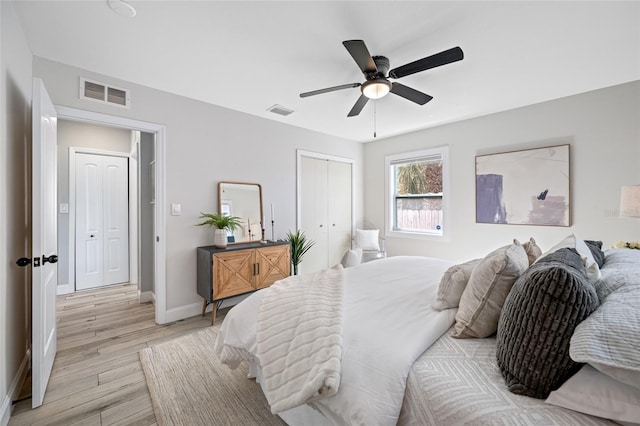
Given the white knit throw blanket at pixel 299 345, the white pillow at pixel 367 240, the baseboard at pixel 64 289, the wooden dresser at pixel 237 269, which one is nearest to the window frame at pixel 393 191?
the white pillow at pixel 367 240

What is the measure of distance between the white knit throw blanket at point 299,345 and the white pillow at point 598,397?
0.74 metres

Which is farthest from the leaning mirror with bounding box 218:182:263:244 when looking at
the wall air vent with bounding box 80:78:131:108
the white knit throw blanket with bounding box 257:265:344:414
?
the white knit throw blanket with bounding box 257:265:344:414

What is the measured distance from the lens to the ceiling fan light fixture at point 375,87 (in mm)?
2160

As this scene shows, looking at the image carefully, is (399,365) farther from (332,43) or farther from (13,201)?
(13,201)

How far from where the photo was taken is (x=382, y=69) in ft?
7.40

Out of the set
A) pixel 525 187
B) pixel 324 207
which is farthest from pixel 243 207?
pixel 525 187

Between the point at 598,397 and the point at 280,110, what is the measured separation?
11.7 feet

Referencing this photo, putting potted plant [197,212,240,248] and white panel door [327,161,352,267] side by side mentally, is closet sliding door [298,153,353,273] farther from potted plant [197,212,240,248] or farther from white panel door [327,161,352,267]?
potted plant [197,212,240,248]

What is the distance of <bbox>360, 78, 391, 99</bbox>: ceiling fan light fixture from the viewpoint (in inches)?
85.0

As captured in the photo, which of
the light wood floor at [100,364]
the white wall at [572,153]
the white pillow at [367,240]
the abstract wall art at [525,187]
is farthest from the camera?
the white pillow at [367,240]

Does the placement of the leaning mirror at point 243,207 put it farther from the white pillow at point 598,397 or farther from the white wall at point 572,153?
the white pillow at point 598,397

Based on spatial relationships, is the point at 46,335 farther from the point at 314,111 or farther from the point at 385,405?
the point at 314,111

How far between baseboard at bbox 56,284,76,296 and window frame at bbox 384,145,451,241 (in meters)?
5.00

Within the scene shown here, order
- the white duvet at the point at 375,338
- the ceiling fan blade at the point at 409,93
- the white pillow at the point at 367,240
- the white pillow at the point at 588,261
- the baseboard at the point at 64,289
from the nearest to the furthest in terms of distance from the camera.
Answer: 1. the white duvet at the point at 375,338
2. the white pillow at the point at 588,261
3. the ceiling fan blade at the point at 409,93
4. the baseboard at the point at 64,289
5. the white pillow at the point at 367,240
